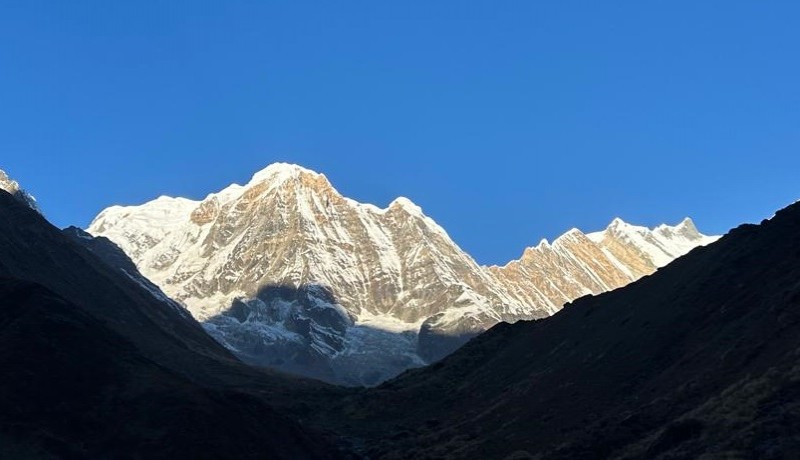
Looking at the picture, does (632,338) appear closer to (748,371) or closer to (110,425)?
(748,371)

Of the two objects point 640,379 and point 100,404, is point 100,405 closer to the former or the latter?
point 100,404

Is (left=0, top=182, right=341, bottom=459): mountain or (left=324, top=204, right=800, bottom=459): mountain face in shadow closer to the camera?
(left=324, top=204, right=800, bottom=459): mountain face in shadow

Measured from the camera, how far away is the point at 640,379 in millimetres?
89312

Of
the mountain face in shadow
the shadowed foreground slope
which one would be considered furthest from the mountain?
the mountain face in shadow

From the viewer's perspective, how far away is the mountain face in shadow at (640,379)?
203ft

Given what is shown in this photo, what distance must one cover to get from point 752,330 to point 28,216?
158715mm

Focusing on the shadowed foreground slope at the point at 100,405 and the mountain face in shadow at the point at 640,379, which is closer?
the mountain face in shadow at the point at 640,379

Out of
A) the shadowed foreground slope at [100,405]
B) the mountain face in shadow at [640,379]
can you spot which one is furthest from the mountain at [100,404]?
the mountain face in shadow at [640,379]

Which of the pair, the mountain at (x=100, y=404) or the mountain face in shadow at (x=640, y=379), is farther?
the mountain at (x=100, y=404)

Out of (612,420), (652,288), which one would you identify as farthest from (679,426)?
(652,288)

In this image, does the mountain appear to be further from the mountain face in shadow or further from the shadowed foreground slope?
the mountain face in shadow

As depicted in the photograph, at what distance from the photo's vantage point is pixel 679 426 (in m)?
63.8

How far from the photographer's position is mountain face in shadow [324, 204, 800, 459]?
203ft

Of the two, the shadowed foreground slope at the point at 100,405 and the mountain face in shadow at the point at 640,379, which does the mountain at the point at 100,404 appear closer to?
the shadowed foreground slope at the point at 100,405
